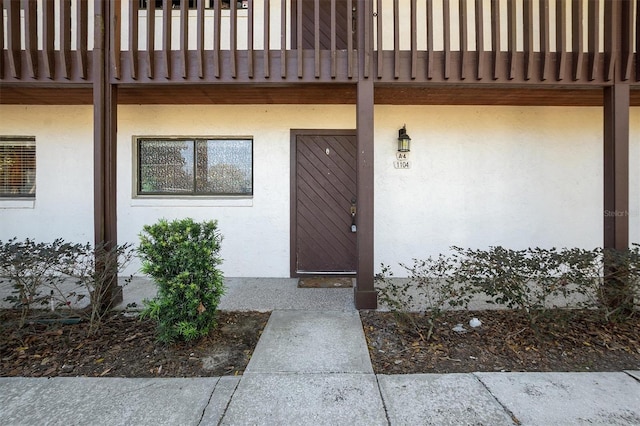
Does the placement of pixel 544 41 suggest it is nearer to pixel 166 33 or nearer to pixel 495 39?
pixel 495 39

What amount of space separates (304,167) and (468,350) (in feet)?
11.7

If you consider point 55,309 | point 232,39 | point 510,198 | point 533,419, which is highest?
point 232,39

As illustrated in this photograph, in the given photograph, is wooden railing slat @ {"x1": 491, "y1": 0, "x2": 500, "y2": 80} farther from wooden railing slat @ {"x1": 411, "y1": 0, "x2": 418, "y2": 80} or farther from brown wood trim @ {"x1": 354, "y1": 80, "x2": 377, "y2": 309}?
brown wood trim @ {"x1": 354, "y1": 80, "x2": 377, "y2": 309}

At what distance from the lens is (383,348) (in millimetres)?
3127

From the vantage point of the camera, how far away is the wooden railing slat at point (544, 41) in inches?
156

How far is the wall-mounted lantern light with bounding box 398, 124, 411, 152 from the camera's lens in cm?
530

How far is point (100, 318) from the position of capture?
3.45m

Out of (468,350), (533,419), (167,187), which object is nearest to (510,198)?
(468,350)

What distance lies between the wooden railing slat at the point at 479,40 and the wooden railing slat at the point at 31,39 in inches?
211

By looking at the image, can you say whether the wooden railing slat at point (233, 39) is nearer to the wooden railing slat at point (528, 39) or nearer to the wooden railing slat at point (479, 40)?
the wooden railing slat at point (479, 40)

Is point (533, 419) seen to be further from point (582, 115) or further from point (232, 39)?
point (582, 115)

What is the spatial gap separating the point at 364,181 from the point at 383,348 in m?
1.89

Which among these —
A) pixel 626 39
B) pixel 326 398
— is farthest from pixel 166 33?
pixel 626 39

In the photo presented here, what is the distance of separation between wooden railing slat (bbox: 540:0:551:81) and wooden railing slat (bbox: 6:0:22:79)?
641cm
